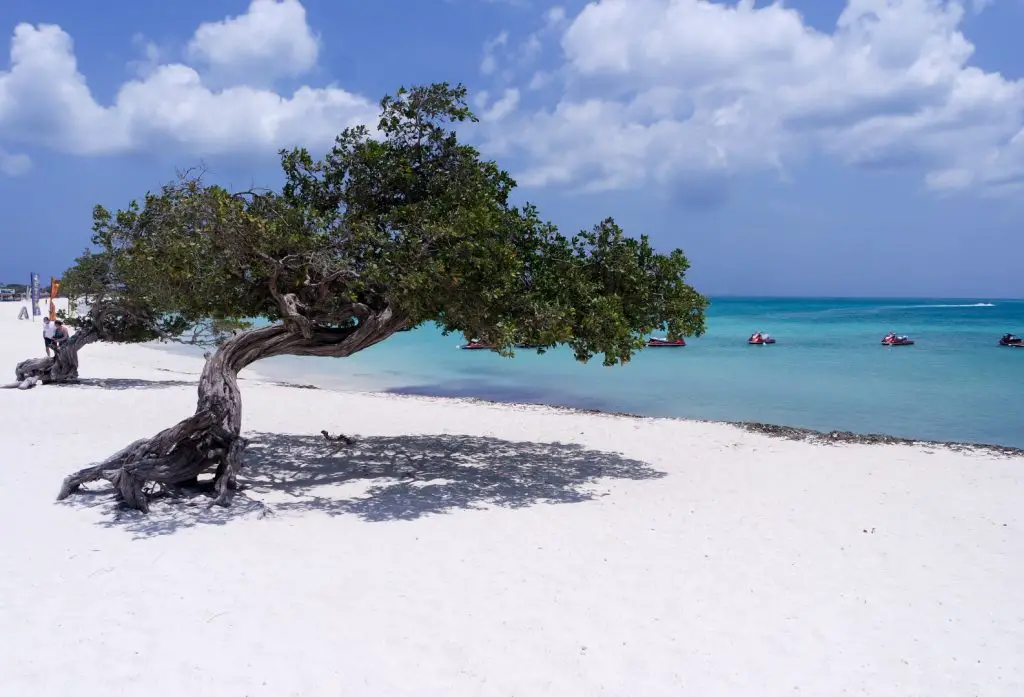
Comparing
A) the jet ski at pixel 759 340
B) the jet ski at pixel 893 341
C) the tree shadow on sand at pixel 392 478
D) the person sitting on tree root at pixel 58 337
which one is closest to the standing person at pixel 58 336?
the person sitting on tree root at pixel 58 337

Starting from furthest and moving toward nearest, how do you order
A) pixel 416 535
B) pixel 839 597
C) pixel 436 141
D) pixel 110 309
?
1. pixel 110 309
2. pixel 436 141
3. pixel 416 535
4. pixel 839 597

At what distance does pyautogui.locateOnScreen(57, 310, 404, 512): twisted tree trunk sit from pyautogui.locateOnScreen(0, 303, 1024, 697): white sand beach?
0.33 m

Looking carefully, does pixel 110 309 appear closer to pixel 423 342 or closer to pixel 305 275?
pixel 305 275

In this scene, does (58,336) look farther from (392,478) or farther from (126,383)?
(392,478)

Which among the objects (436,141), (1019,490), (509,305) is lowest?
(1019,490)

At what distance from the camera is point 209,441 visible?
8.17 metres

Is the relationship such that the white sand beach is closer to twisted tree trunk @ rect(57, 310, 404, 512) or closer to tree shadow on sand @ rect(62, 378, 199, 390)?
twisted tree trunk @ rect(57, 310, 404, 512)

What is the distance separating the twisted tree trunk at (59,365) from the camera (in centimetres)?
1698

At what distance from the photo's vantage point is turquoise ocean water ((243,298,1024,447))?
66.3 ft

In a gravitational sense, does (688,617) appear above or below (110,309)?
below

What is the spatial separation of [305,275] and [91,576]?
372cm

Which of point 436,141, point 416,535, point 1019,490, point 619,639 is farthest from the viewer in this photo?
point 1019,490

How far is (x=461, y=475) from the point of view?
32.7 ft

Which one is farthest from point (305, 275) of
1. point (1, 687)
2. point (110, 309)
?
point (110, 309)
